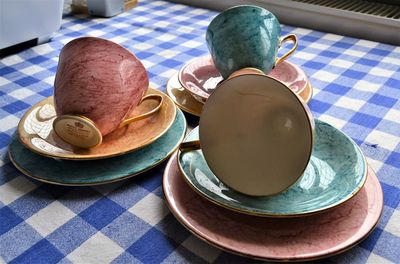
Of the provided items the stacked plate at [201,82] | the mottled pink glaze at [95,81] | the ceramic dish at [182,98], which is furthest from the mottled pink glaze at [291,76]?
the mottled pink glaze at [95,81]

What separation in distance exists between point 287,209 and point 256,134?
0.07m

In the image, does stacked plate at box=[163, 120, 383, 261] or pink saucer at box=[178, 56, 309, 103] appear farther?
pink saucer at box=[178, 56, 309, 103]

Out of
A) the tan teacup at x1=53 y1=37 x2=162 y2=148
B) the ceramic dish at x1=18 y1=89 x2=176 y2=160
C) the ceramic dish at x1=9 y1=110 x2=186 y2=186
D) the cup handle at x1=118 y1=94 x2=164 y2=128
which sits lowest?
the ceramic dish at x1=9 y1=110 x2=186 y2=186

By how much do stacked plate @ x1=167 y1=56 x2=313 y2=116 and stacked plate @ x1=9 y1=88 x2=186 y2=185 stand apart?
0.21 feet

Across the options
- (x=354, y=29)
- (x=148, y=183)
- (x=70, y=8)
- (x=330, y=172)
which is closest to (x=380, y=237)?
(x=330, y=172)

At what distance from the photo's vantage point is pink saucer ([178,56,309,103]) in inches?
23.2

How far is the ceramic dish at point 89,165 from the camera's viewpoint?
424mm

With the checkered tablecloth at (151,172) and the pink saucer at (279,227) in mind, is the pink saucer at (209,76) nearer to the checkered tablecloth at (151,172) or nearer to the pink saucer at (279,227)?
the checkered tablecloth at (151,172)

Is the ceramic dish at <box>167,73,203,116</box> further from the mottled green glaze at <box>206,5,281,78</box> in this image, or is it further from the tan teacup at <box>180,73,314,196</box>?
the tan teacup at <box>180,73,314,196</box>

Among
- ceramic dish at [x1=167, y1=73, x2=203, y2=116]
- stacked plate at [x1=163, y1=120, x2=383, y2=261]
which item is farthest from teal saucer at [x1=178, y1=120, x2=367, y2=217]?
ceramic dish at [x1=167, y1=73, x2=203, y2=116]

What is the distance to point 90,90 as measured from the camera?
0.44 m

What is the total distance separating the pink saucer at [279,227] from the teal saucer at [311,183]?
14mm

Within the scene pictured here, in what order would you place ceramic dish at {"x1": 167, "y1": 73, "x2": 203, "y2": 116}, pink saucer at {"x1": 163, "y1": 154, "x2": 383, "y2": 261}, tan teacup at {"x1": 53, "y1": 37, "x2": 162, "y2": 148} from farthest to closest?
ceramic dish at {"x1": 167, "y1": 73, "x2": 203, "y2": 116} < tan teacup at {"x1": 53, "y1": 37, "x2": 162, "y2": 148} < pink saucer at {"x1": 163, "y1": 154, "x2": 383, "y2": 261}

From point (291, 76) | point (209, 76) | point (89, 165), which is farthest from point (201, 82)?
point (89, 165)
